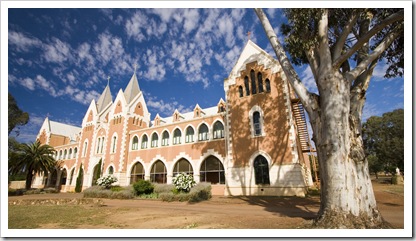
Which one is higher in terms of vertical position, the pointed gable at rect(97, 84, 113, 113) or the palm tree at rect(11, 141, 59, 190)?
the pointed gable at rect(97, 84, 113, 113)

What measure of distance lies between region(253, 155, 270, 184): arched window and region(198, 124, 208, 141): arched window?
644 cm

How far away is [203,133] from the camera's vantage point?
2295 centimetres

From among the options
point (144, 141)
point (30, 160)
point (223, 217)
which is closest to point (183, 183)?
point (223, 217)

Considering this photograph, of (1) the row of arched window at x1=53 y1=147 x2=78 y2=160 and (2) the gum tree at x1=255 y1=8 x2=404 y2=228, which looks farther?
(1) the row of arched window at x1=53 y1=147 x2=78 y2=160

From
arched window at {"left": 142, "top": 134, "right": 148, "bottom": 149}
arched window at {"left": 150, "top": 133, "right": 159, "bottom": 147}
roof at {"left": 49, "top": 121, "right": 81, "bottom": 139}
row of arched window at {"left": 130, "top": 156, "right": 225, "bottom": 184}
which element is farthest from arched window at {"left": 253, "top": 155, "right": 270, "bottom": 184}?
roof at {"left": 49, "top": 121, "right": 81, "bottom": 139}

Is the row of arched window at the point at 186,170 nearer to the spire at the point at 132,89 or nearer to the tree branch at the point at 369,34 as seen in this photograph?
the spire at the point at 132,89

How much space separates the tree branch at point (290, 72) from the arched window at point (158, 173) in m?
20.1

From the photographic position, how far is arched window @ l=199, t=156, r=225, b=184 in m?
20.6

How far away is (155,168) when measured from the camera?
25.7m

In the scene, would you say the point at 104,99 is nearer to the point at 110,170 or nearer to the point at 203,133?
the point at 110,170

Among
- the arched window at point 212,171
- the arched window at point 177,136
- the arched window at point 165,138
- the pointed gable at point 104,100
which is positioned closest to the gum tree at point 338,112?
the arched window at point 212,171

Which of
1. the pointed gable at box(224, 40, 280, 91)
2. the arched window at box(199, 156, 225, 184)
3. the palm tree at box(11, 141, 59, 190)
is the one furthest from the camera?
the palm tree at box(11, 141, 59, 190)

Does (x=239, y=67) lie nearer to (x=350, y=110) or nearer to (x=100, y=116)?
(x=350, y=110)

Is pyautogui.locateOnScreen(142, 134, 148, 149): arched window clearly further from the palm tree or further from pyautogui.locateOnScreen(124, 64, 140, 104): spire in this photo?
the palm tree
